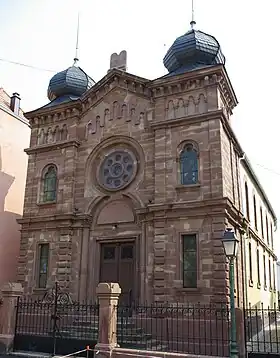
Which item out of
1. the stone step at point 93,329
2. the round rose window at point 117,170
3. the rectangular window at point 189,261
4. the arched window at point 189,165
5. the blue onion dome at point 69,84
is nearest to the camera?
the stone step at point 93,329

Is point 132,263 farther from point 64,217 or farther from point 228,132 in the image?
point 228,132

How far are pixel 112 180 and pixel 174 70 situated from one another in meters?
5.48

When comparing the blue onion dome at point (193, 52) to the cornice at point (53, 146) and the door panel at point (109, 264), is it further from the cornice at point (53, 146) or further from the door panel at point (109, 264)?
the door panel at point (109, 264)

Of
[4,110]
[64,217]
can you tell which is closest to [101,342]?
[64,217]

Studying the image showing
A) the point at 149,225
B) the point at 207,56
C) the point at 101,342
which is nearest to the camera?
the point at 101,342

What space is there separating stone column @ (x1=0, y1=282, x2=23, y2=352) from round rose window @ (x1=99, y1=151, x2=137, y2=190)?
228 inches

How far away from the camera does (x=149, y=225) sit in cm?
1627

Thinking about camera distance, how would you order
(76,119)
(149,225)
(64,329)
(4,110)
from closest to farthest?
(64,329)
(149,225)
(76,119)
(4,110)

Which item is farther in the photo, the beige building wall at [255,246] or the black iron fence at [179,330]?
the beige building wall at [255,246]

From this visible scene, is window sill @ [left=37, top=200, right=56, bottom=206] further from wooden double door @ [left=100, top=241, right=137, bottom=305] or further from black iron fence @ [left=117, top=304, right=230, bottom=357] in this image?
black iron fence @ [left=117, top=304, right=230, bottom=357]

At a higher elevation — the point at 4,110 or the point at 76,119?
the point at 4,110

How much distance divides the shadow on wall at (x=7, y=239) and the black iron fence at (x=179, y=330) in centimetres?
916

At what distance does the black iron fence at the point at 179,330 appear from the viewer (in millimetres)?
13125

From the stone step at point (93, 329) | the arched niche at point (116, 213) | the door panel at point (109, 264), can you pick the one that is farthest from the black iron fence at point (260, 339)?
the arched niche at point (116, 213)
